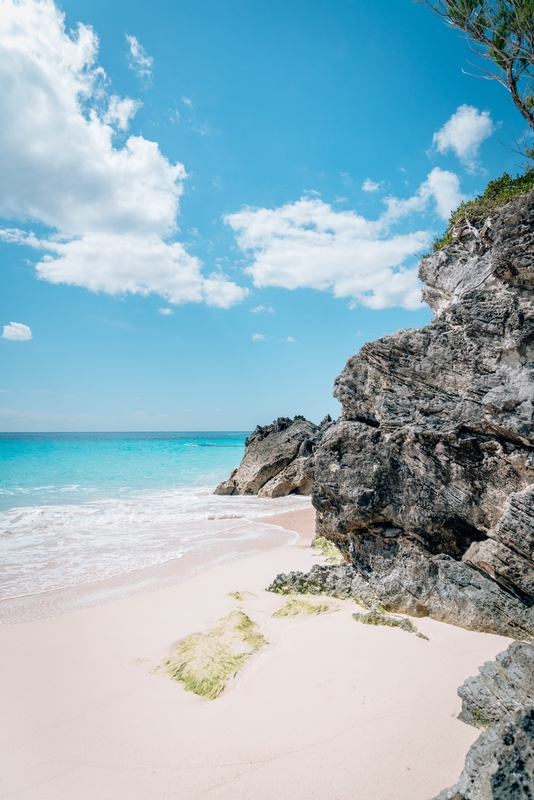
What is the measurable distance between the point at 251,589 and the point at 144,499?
47.2 feet

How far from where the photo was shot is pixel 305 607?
6.20 metres

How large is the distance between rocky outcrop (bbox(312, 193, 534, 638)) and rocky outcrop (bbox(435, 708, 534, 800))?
2.82 meters

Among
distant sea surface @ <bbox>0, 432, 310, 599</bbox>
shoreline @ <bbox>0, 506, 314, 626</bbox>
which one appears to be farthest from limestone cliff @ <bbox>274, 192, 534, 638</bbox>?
distant sea surface @ <bbox>0, 432, 310, 599</bbox>

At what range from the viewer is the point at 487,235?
7.03m

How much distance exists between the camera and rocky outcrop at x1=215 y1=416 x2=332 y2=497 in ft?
69.9

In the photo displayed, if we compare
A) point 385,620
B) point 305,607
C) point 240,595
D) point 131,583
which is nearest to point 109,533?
point 131,583

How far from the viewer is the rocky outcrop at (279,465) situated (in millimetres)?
21312

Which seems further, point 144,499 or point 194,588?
point 144,499

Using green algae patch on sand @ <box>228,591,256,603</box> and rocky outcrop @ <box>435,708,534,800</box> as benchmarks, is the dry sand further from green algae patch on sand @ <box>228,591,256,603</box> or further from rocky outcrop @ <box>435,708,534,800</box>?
green algae patch on sand @ <box>228,591,256,603</box>

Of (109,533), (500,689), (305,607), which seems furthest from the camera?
(109,533)

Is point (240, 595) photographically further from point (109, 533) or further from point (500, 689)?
point (109, 533)

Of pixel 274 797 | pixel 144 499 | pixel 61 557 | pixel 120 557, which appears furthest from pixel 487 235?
pixel 144 499

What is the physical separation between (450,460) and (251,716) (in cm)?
412

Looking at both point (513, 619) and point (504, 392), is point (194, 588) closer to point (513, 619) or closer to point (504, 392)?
point (513, 619)
